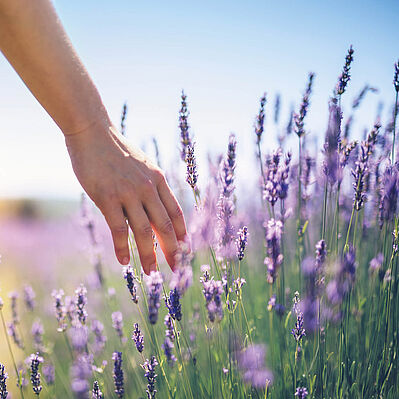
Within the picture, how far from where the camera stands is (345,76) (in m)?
1.58

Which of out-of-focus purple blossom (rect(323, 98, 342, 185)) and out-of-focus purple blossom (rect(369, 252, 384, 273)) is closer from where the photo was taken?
out-of-focus purple blossom (rect(323, 98, 342, 185))

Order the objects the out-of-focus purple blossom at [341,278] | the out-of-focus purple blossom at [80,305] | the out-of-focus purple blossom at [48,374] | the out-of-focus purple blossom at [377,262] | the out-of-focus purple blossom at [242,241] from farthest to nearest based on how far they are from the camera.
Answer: the out-of-focus purple blossom at [48,374] → the out-of-focus purple blossom at [377,262] → the out-of-focus purple blossom at [80,305] → the out-of-focus purple blossom at [242,241] → the out-of-focus purple blossom at [341,278]

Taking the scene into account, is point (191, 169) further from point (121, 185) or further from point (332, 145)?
point (332, 145)

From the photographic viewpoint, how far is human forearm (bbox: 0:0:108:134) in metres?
1.11

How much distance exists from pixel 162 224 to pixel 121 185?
20cm

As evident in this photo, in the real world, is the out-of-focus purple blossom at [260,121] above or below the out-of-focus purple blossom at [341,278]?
above

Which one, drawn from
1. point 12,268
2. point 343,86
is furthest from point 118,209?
point 12,268

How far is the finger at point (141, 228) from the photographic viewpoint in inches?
45.3

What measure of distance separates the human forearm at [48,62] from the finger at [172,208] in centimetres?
30

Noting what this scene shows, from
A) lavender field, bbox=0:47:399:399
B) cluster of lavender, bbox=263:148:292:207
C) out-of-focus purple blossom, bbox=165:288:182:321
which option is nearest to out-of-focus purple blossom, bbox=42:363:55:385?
lavender field, bbox=0:47:399:399

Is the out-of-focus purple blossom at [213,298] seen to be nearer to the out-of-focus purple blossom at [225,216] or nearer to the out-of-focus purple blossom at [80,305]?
the out-of-focus purple blossom at [225,216]

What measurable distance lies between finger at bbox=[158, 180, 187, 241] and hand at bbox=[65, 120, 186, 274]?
0.09 feet

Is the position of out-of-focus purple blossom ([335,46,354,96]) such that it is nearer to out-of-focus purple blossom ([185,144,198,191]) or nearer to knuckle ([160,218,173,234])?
out-of-focus purple blossom ([185,144,198,191])

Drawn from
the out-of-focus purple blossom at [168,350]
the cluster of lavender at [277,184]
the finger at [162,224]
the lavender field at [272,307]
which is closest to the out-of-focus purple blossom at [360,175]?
the lavender field at [272,307]
